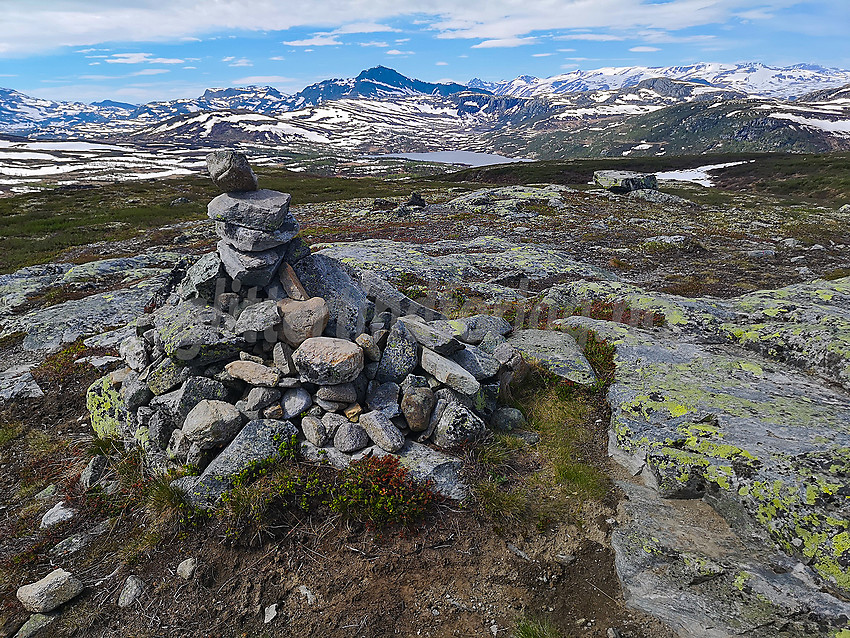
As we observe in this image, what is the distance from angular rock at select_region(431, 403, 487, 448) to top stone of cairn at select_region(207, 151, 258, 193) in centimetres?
797

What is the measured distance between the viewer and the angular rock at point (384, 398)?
8.84m

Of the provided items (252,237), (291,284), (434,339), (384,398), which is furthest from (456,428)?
(252,237)

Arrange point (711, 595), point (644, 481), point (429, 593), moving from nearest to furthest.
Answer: point (711, 595), point (429, 593), point (644, 481)

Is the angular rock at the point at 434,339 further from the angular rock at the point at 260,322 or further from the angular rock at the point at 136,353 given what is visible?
the angular rock at the point at 136,353

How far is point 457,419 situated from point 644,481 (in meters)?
3.87

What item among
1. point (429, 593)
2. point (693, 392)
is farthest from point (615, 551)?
point (693, 392)

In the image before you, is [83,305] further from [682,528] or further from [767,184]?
[767,184]

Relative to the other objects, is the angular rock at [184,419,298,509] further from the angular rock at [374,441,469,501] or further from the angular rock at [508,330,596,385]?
the angular rock at [508,330,596,385]

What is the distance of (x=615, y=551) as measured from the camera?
23.0ft

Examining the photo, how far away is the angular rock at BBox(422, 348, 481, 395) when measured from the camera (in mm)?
9195

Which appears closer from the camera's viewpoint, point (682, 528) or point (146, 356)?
point (682, 528)

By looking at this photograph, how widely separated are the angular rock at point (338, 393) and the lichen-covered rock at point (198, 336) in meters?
2.49

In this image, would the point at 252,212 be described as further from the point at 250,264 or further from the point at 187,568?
the point at 187,568

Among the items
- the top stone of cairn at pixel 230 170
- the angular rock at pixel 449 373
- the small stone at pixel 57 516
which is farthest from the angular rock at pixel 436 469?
the top stone of cairn at pixel 230 170
